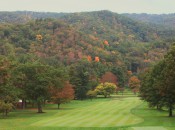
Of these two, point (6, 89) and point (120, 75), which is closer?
point (6, 89)

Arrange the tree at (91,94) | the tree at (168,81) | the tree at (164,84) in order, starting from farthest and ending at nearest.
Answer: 1. the tree at (91,94)
2. the tree at (164,84)
3. the tree at (168,81)

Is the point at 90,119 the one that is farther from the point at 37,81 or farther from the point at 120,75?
the point at 120,75

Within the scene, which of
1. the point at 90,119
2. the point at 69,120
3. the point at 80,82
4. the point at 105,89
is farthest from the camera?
the point at 105,89

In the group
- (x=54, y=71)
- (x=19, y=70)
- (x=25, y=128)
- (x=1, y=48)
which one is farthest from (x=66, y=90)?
(x=1, y=48)

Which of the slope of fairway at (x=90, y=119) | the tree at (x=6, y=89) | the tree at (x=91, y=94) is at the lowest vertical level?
the slope of fairway at (x=90, y=119)

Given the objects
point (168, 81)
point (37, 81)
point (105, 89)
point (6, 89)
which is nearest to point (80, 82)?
point (105, 89)

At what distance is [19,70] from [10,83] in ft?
22.4

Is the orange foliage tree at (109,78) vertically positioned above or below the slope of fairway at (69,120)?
above

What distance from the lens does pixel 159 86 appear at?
54500 mm

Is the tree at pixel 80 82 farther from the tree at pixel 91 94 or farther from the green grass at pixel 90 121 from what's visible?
the green grass at pixel 90 121

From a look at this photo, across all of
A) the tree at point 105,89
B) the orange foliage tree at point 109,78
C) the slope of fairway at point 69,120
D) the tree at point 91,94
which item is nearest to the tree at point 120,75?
the orange foliage tree at point 109,78

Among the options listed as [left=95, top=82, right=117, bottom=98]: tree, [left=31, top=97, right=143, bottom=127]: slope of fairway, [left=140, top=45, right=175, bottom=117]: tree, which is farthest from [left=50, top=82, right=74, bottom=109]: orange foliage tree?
[left=95, top=82, right=117, bottom=98]: tree

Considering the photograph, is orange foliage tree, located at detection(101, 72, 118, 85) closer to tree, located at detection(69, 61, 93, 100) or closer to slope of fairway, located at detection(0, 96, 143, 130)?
tree, located at detection(69, 61, 93, 100)

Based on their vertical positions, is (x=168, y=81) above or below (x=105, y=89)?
above
